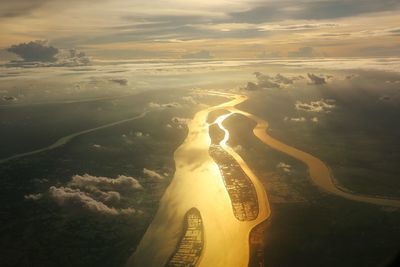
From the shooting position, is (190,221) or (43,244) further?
(190,221)

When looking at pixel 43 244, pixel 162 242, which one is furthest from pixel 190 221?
pixel 43 244

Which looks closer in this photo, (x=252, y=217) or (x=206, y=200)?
(x=252, y=217)

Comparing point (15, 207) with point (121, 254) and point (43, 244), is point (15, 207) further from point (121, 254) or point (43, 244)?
point (121, 254)

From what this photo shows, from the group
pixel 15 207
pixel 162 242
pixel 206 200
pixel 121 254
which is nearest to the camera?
pixel 121 254

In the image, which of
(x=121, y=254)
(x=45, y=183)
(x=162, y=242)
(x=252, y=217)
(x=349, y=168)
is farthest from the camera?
(x=349, y=168)

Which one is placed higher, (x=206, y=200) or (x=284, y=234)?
(x=284, y=234)

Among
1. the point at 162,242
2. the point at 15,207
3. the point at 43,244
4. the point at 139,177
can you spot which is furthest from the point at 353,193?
the point at 15,207

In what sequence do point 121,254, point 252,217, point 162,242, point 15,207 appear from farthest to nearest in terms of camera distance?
point 15,207
point 252,217
point 162,242
point 121,254

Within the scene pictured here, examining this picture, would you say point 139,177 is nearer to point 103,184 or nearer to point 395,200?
point 103,184

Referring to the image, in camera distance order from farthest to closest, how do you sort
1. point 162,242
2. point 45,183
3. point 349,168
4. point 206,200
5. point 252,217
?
point 349,168 → point 45,183 → point 206,200 → point 252,217 → point 162,242
